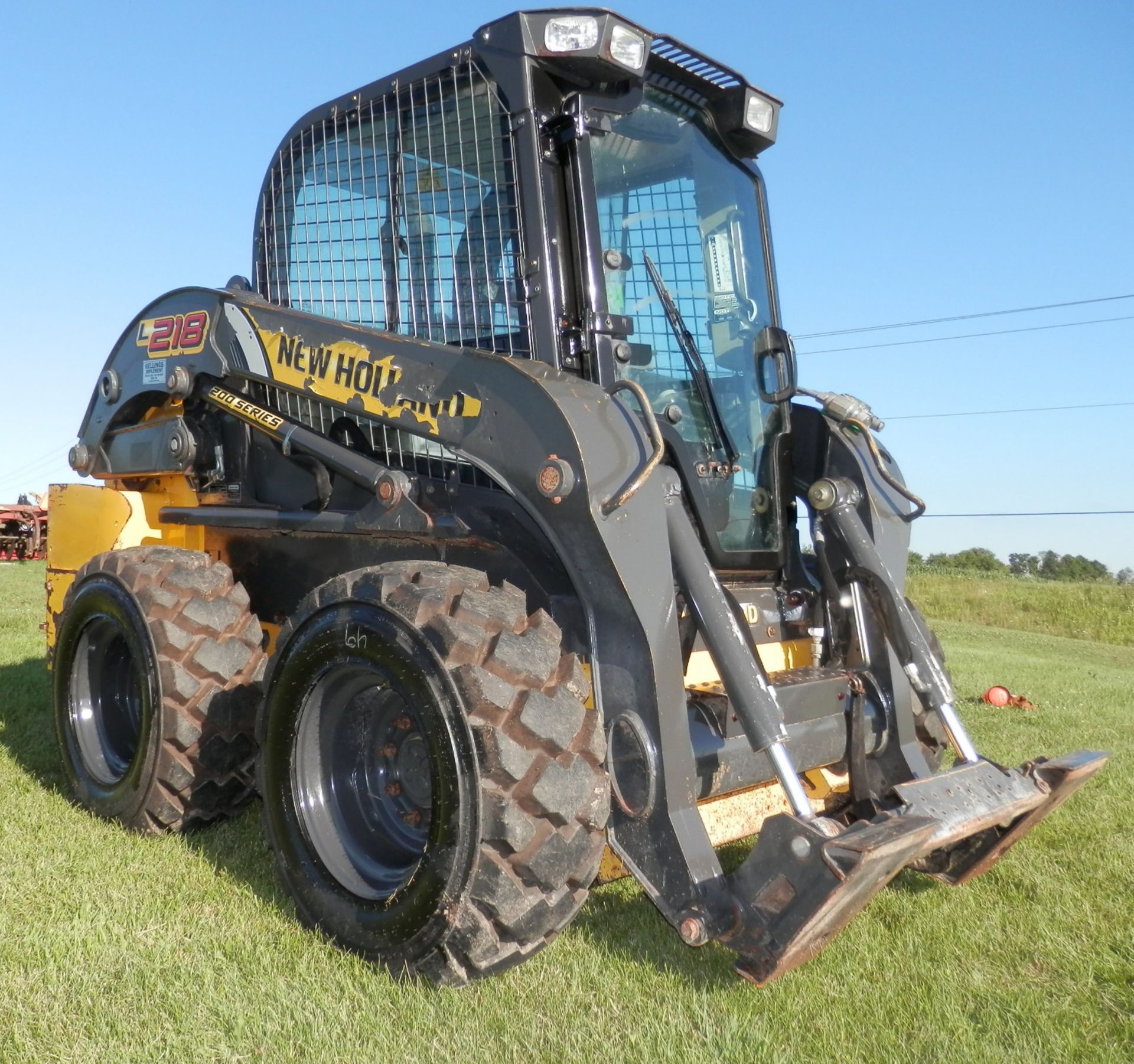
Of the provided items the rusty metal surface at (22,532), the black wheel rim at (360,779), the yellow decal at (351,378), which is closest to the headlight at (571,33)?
the yellow decal at (351,378)

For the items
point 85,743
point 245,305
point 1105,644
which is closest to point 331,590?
point 245,305

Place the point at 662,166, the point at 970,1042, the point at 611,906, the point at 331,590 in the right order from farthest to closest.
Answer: the point at 662,166
the point at 611,906
the point at 331,590
the point at 970,1042

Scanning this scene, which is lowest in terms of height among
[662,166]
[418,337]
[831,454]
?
[831,454]

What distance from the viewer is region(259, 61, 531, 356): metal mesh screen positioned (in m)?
3.84

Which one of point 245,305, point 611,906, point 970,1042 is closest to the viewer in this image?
point 970,1042

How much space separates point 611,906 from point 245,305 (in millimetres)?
2779

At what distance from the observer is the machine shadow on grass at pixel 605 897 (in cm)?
325

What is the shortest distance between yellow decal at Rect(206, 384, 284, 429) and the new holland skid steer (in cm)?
2

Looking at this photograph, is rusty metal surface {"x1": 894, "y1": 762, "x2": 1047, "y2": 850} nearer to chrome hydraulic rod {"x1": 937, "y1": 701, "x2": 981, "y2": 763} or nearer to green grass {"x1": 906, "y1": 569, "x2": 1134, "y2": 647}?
chrome hydraulic rod {"x1": 937, "y1": 701, "x2": 981, "y2": 763}

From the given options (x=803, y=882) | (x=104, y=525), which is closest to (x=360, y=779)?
(x=803, y=882)

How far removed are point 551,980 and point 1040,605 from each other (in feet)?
Result: 80.7

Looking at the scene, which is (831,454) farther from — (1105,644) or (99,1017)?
(1105,644)

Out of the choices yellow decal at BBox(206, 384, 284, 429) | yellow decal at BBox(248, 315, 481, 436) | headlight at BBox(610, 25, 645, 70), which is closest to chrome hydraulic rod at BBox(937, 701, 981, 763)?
yellow decal at BBox(248, 315, 481, 436)

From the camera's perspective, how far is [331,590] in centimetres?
343
